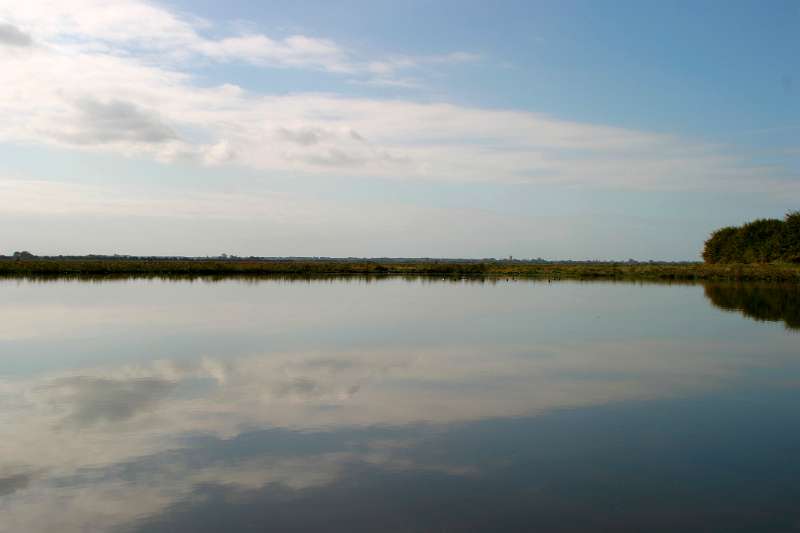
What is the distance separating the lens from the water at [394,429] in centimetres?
671

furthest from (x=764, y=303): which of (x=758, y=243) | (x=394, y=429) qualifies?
(x=758, y=243)

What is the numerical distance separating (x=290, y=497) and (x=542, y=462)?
299 cm

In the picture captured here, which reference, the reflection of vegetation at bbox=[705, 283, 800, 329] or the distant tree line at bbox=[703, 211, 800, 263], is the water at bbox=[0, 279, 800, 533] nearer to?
the reflection of vegetation at bbox=[705, 283, 800, 329]

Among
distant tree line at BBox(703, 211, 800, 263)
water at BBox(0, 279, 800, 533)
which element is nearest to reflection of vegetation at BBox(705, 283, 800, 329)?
water at BBox(0, 279, 800, 533)

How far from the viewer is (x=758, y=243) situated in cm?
6738

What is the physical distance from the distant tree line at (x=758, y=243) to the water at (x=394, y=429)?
4923 cm

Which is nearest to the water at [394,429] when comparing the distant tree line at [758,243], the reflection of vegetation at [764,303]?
the reflection of vegetation at [764,303]

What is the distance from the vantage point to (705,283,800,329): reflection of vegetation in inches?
992

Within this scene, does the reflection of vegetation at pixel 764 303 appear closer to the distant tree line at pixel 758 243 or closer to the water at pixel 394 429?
the water at pixel 394 429

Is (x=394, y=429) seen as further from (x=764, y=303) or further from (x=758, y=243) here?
(x=758, y=243)

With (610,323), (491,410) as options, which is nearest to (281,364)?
(491,410)

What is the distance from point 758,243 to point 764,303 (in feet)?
133

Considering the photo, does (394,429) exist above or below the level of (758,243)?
below

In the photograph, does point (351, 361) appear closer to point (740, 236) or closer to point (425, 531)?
point (425, 531)
